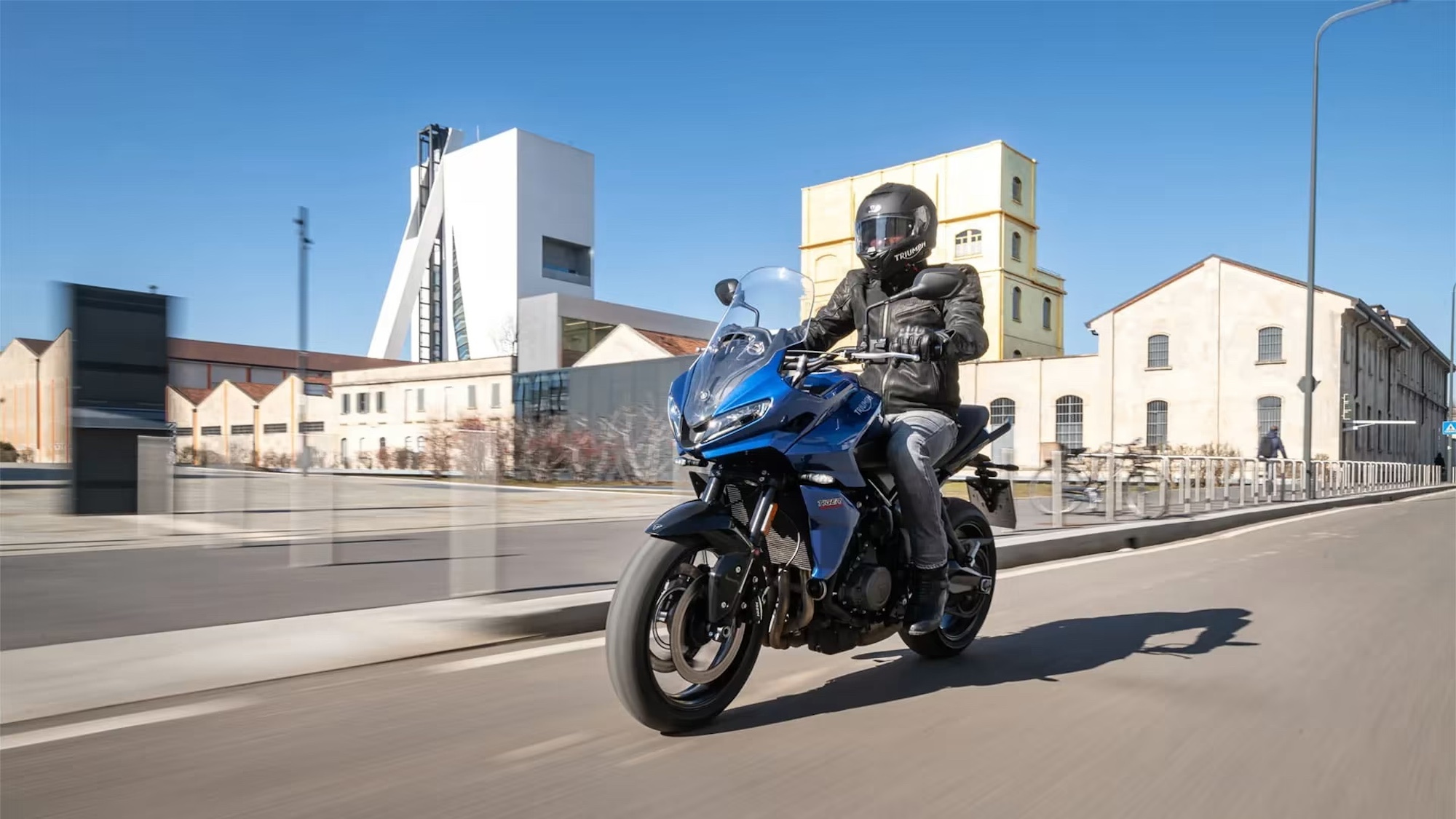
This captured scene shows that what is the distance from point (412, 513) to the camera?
14219 mm

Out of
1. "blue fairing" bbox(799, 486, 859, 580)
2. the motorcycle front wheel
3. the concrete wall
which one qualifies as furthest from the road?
the concrete wall

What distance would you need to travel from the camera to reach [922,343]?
3680 millimetres

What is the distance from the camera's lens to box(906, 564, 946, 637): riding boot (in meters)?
3.95

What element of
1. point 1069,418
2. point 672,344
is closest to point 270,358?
point 672,344

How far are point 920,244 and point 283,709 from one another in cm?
328

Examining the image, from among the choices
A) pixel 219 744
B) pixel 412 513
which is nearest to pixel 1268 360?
pixel 412 513

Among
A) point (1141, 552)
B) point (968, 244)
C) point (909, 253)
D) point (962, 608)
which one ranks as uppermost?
point (968, 244)

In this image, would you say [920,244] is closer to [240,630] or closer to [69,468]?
[240,630]

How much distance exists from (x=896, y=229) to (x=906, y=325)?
0.43 metres

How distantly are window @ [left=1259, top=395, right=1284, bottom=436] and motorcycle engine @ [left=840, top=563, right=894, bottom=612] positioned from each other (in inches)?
1493

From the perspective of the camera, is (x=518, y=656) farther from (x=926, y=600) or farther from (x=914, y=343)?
(x=914, y=343)

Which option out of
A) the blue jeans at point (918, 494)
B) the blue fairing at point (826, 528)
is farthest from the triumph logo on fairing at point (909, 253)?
the blue fairing at point (826, 528)

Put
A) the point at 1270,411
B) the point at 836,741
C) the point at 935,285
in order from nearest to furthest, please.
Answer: the point at 836,741
the point at 935,285
the point at 1270,411

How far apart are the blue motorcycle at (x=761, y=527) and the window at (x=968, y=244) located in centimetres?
4793
